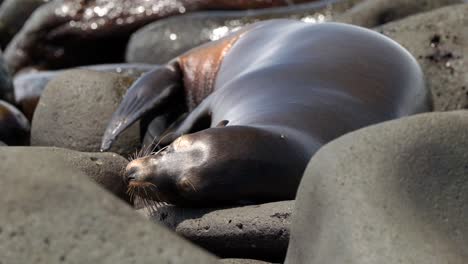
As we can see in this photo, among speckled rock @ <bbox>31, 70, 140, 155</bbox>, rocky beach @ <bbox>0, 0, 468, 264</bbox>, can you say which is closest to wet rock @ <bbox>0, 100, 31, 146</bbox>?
rocky beach @ <bbox>0, 0, 468, 264</bbox>

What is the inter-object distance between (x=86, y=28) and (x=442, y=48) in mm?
5992

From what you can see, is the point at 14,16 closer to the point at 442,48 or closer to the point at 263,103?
the point at 442,48

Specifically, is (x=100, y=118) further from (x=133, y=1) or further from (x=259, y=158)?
(x=133, y=1)

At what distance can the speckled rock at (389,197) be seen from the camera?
9.32 ft

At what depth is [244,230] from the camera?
13.2ft

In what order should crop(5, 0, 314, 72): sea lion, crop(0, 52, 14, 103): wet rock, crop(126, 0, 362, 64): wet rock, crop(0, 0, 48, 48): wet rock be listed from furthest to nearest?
crop(0, 0, 48, 48): wet rock, crop(5, 0, 314, 72): sea lion, crop(126, 0, 362, 64): wet rock, crop(0, 52, 14, 103): wet rock

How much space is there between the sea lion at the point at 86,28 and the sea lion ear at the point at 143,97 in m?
4.41

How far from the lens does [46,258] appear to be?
2.42 metres

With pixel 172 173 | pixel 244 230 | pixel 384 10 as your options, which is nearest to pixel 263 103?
pixel 172 173

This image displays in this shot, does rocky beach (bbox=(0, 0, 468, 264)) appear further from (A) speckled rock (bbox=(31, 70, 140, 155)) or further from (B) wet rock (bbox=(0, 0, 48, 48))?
(B) wet rock (bbox=(0, 0, 48, 48))

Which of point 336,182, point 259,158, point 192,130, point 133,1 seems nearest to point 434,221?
point 336,182

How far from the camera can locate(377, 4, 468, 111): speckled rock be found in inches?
285

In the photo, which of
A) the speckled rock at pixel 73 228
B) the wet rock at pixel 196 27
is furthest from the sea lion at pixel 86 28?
the speckled rock at pixel 73 228

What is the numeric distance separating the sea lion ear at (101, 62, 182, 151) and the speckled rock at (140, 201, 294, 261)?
2.43 metres
